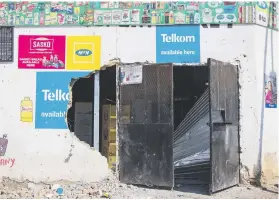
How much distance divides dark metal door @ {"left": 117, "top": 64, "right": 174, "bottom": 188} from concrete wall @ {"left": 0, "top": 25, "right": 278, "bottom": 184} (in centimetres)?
37

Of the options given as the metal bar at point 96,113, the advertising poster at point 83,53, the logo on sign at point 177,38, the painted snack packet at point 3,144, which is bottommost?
the painted snack packet at point 3,144

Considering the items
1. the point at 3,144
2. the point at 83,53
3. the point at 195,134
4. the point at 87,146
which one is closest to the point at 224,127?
the point at 195,134

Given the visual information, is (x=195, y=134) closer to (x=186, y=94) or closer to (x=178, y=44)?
(x=186, y=94)

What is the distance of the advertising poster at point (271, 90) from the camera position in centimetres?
759

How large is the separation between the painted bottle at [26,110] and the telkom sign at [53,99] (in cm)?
12

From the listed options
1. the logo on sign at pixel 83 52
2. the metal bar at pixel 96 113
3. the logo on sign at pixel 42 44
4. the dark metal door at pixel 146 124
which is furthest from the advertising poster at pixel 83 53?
the dark metal door at pixel 146 124

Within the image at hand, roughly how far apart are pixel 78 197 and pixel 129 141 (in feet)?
4.43

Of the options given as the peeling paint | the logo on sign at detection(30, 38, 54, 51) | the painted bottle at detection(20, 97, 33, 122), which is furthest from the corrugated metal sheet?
the logo on sign at detection(30, 38, 54, 51)

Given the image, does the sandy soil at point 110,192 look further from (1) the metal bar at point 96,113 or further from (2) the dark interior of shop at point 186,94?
(1) the metal bar at point 96,113

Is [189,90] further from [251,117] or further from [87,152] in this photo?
[87,152]

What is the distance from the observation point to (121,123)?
290 inches

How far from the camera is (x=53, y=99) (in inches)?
294

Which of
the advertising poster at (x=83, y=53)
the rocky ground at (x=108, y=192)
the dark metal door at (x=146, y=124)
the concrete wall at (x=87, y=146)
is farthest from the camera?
the advertising poster at (x=83, y=53)

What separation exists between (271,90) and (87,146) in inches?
146
